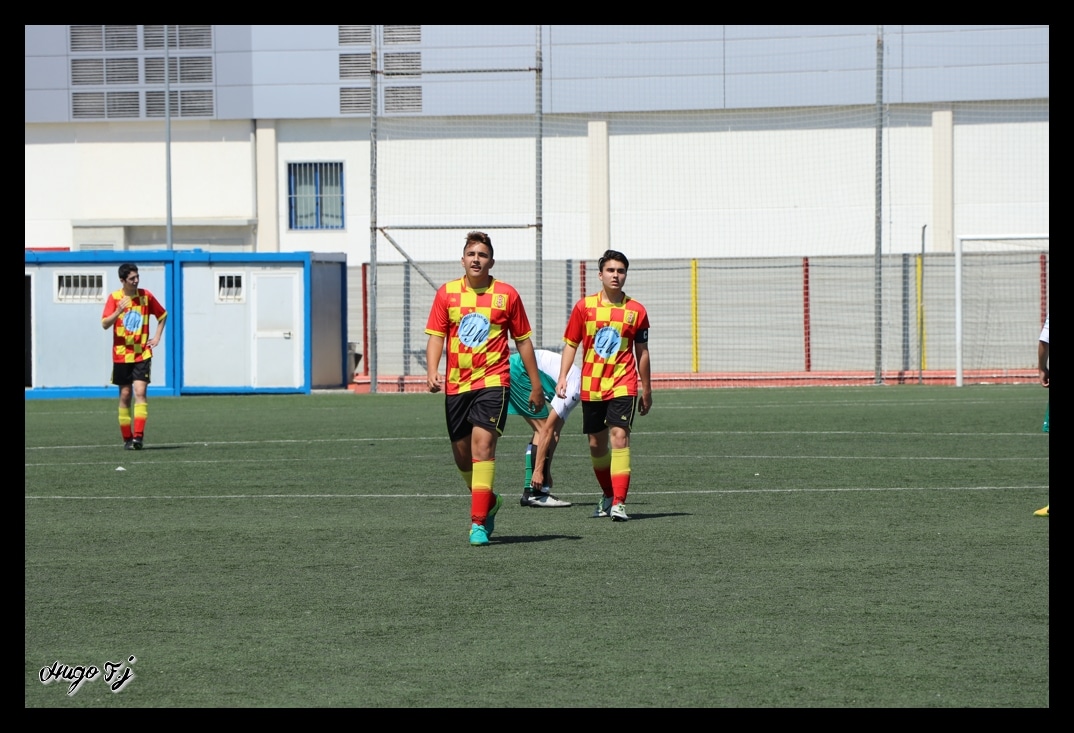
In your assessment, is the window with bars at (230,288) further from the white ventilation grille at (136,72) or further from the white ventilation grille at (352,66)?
the white ventilation grille at (136,72)

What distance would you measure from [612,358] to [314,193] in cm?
3114

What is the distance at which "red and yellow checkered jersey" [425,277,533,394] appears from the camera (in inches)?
368

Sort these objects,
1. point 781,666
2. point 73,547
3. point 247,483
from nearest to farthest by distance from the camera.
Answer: point 781,666, point 73,547, point 247,483

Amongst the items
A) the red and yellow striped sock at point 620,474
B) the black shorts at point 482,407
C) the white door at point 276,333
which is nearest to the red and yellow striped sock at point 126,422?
the red and yellow striped sock at point 620,474

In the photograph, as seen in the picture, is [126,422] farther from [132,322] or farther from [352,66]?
[352,66]

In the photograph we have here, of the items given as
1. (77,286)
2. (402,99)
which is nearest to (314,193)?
(402,99)

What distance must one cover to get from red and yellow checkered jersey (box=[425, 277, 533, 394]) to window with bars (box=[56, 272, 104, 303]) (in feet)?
70.3

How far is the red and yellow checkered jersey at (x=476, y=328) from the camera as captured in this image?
9.35m

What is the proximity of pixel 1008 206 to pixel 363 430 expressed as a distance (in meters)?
23.2

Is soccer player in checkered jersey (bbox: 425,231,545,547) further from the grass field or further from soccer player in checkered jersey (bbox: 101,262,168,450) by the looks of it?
soccer player in checkered jersey (bbox: 101,262,168,450)

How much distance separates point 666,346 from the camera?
31.0 m
